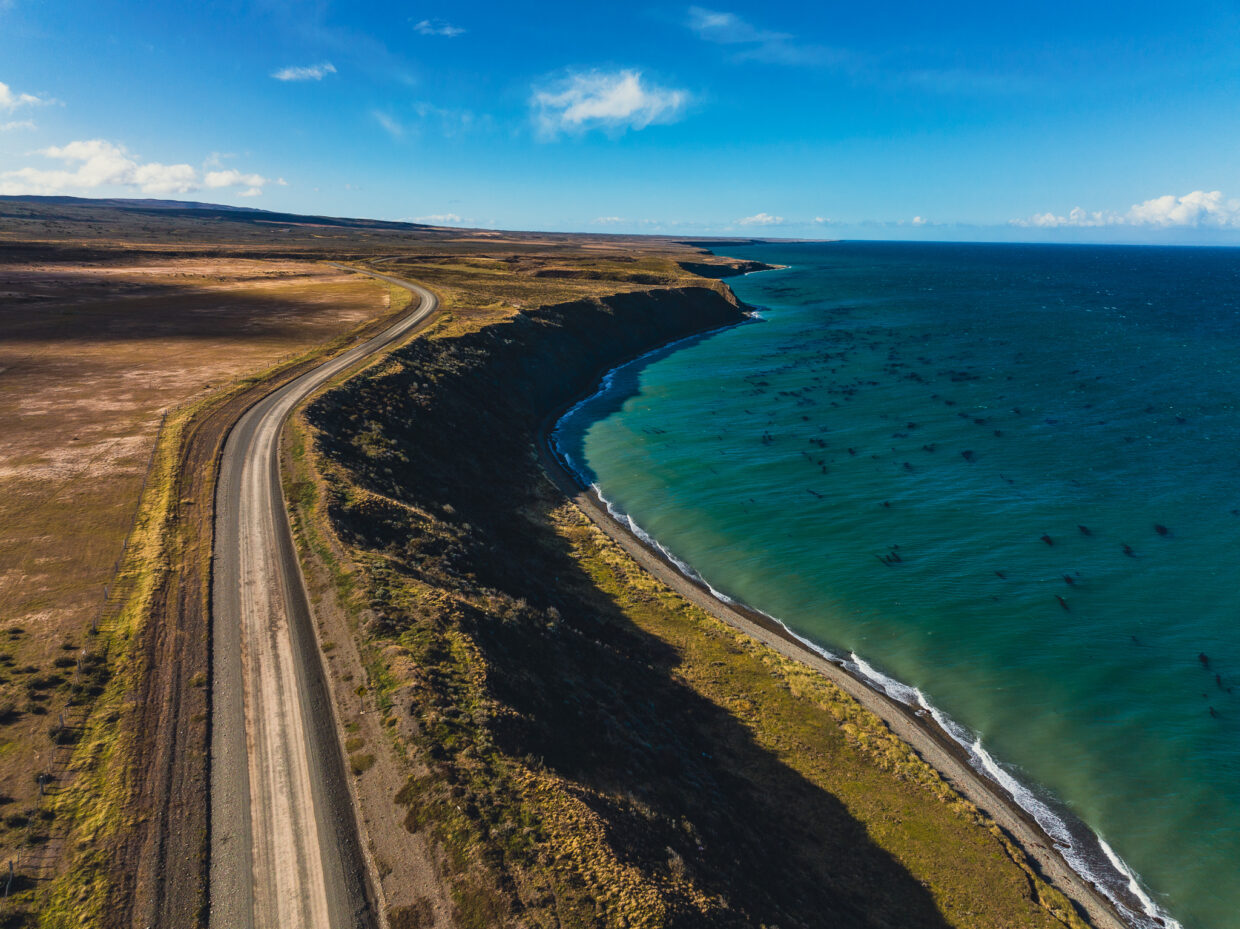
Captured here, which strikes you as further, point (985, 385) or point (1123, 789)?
point (985, 385)

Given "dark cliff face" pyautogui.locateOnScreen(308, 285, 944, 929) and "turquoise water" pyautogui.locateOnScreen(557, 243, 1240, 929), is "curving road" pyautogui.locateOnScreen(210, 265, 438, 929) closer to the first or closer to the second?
"dark cliff face" pyautogui.locateOnScreen(308, 285, 944, 929)

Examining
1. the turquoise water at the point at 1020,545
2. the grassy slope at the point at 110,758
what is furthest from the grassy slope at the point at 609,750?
the grassy slope at the point at 110,758

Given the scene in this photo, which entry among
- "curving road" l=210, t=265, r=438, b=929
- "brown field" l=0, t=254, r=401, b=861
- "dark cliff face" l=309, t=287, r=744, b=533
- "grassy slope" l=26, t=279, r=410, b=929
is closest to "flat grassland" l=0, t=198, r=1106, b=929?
"grassy slope" l=26, t=279, r=410, b=929

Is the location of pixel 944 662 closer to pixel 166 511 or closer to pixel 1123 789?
pixel 1123 789

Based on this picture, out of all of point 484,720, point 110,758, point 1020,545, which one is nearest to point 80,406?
point 110,758

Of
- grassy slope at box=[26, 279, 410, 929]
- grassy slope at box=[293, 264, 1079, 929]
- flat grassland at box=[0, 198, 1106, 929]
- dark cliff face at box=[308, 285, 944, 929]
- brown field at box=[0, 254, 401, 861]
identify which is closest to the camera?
grassy slope at box=[26, 279, 410, 929]

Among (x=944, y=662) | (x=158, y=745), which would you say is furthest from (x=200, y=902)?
(x=944, y=662)

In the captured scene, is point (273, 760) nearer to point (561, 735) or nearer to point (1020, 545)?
point (561, 735)
